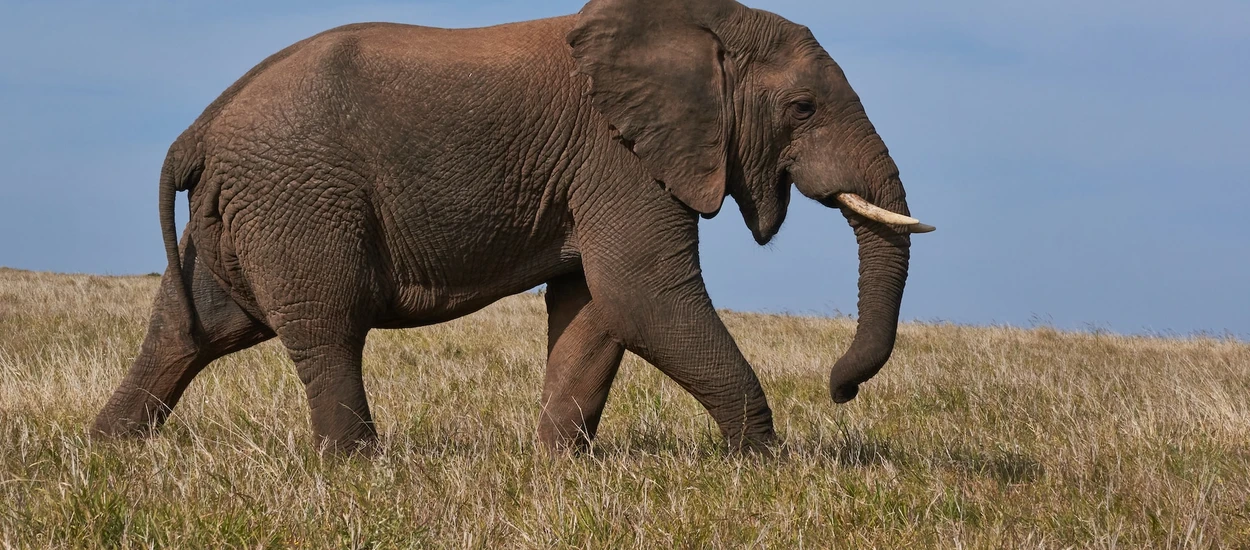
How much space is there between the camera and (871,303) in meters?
6.19

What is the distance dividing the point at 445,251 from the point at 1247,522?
12.0ft

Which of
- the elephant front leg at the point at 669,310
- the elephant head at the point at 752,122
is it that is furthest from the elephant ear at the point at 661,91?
the elephant front leg at the point at 669,310

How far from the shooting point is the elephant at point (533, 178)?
19.3 ft

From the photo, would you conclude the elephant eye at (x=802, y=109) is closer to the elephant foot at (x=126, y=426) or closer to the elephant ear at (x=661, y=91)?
the elephant ear at (x=661, y=91)

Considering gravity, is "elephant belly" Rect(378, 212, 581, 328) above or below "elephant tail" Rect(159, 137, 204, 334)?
below

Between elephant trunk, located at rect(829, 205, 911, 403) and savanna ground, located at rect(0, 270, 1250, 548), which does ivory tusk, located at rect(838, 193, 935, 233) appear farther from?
savanna ground, located at rect(0, 270, 1250, 548)

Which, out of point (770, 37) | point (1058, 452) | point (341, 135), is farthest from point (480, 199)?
point (1058, 452)

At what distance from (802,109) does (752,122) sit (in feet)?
0.83

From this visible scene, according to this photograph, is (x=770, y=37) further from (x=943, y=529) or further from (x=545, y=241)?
(x=943, y=529)

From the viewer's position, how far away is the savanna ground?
454 cm

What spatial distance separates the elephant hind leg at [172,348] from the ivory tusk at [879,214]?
3.10 m

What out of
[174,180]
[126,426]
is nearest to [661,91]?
[174,180]

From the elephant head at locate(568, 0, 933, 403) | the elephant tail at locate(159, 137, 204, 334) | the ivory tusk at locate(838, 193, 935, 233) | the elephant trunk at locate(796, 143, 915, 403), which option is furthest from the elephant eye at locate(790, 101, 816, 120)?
the elephant tail at locate(159, 137, 204, 334)

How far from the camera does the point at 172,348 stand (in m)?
6.87
